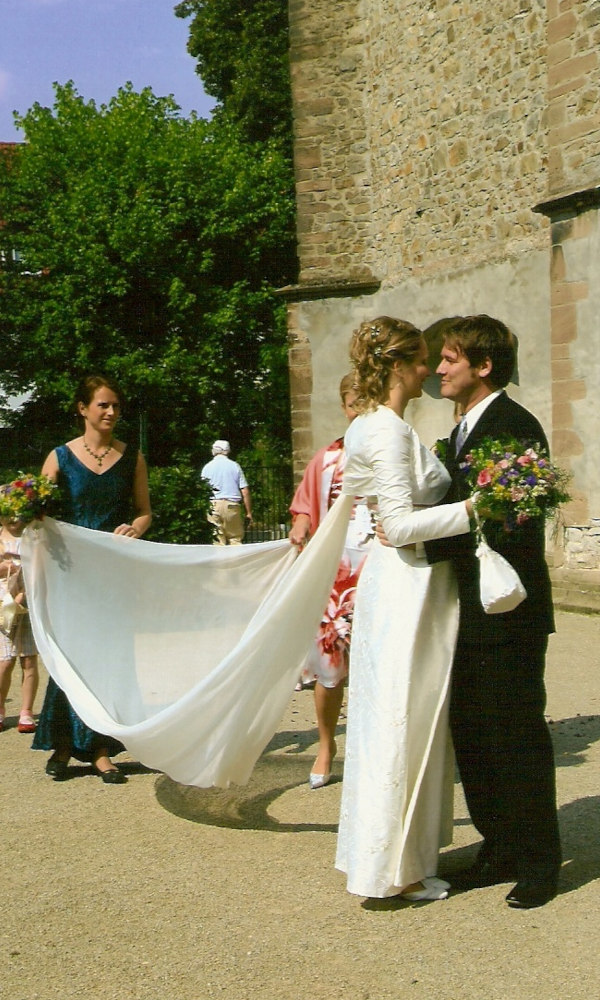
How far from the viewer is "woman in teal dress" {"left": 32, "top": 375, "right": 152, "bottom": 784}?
6602 millimetres

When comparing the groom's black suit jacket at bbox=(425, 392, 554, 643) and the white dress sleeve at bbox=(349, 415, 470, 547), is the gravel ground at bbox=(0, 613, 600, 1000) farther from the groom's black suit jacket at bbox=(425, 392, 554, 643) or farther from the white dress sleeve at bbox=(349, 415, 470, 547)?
the white dress sleeve at bbox=(349, 415, 470, 547)

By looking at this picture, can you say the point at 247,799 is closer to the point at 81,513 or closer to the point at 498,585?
the point at 81,513

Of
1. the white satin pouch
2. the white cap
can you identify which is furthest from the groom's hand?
the white cap

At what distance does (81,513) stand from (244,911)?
2.87 meters

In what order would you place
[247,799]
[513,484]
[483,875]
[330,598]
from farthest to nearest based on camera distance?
[330,598]
[247,799]
[483,875]
[513,484]

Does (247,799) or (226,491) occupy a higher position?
(226,491)

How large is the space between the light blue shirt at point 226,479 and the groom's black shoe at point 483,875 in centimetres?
1268

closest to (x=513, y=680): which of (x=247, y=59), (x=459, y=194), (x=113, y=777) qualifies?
(x=113, y=777)

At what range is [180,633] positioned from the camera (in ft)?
20.3

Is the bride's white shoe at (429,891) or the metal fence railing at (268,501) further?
the metal fence railing at (268,501)

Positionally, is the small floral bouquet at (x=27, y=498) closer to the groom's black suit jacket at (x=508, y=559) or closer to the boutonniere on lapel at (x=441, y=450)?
the boutonniere on lapel at (x=441, y=450)

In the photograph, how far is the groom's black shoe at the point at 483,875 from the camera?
15.2ft

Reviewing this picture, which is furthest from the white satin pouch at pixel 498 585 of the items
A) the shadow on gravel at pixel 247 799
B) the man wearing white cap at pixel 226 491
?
the man wearing white cap at pixel 226 491

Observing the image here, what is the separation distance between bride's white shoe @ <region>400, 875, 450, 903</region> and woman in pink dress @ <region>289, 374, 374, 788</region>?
160cm
